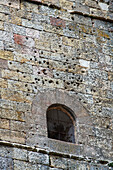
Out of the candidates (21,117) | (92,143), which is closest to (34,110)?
(21,117)

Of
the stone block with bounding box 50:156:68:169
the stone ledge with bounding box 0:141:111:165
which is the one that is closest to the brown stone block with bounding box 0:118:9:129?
the stone ledge with bounding box 0:141:111:165

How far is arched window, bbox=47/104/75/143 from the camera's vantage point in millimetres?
12633

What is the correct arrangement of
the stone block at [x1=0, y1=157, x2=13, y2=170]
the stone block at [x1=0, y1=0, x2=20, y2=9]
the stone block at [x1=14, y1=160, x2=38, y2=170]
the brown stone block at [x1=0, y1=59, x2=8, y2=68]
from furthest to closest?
1. the stone block at [x1=0, y1=0, x2=20, y2=9]
2. the brown stone block at [x1=0, y1=59, x2=8, y2=68]
3. the stone block at [x1=14, y1=160, x2=38, y2=170]
4. the stone block at [x1=0, y1=157, x2=13, y2=170]

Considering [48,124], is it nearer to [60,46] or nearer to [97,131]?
[97,131]

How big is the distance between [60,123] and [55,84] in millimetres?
842

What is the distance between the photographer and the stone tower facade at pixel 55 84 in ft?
39.8

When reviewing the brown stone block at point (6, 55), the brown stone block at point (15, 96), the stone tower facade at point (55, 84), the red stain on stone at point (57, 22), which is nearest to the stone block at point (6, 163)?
the stone tower facade at point (55, 84)

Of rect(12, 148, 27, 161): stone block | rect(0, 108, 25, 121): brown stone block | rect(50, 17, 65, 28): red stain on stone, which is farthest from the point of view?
rect(50, 17, 65, 28): red stain on stone

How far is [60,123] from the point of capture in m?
12.8

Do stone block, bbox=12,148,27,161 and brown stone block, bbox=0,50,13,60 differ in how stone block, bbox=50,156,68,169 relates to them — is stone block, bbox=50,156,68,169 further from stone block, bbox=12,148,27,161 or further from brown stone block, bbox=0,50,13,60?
brown stone block, bbox=0,50,13,60

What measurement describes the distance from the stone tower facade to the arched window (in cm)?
2

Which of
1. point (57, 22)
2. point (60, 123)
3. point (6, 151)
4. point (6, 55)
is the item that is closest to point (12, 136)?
point (6, 151)

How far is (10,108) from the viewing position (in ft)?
40.7

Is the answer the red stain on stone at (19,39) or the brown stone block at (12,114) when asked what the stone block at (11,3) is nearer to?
the red stain on stone at (19,39)
